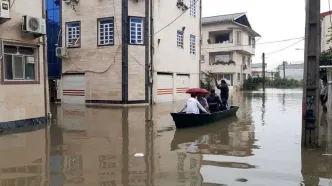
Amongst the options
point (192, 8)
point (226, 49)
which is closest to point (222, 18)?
point (226, 49)

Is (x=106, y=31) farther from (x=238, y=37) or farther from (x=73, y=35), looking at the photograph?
(x=238, y=37)

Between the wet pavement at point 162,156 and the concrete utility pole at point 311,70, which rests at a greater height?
the concrete utility pole at point 311,70

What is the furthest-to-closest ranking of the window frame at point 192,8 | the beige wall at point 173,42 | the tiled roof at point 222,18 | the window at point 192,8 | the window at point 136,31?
the tiled roof at point 222,18 → the window at point 192,8 → the window frame at point 192,8 → the beige wall at point 173,42 → the window at point 136,31

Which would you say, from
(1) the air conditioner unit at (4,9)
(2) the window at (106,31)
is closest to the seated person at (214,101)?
(1) the air conditioner unit at (4,9)

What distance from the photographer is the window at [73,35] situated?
22.1 m

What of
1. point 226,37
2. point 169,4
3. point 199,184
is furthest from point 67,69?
point 226,37

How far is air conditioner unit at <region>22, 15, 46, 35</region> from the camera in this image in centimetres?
1166

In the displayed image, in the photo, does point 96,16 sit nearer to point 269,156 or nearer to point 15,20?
point 15,20

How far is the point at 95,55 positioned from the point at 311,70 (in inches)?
612

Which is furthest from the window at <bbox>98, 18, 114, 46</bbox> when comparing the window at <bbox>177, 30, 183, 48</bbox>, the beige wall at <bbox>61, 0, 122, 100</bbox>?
the window at <bbox>177, 30, 183, 48</bbox>

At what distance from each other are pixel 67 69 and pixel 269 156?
17685 mm

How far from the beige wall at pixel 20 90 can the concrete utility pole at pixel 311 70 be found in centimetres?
936

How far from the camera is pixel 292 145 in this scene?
9008mm

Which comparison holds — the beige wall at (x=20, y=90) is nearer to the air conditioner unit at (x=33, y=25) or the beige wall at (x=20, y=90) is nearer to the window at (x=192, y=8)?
the air conditioner unit at (x=33, y=25)
